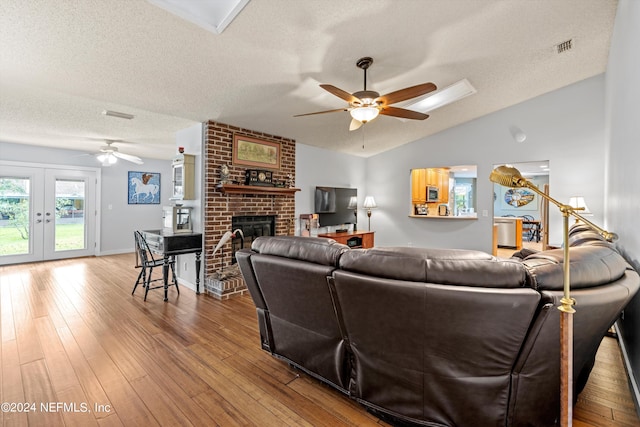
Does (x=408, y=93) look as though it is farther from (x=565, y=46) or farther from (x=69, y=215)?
(x=69, y=215)

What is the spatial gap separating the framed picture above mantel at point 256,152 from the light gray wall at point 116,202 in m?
4.17

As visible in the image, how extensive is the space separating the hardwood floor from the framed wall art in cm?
396

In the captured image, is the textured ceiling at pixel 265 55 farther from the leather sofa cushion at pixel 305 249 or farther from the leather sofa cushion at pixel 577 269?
the leather sofa cushion at pixel 577 269

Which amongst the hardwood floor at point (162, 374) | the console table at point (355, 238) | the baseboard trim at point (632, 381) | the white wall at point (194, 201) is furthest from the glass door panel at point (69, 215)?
the baseboard trim at point (632, 381)

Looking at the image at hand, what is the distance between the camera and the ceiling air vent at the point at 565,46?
305 cm

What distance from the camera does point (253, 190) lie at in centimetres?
412

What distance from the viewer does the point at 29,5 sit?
181 cm

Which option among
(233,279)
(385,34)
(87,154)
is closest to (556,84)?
(385,34)

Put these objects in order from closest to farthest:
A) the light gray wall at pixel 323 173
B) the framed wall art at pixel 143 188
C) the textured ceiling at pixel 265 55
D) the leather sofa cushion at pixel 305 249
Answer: the leather sofa cushion at pixel 305 249 → the textured ceiling at pixel 265 55 → the light gray wall at pixel 323 173 → the framed wall art at pixel 143 188

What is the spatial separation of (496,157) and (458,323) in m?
4.96

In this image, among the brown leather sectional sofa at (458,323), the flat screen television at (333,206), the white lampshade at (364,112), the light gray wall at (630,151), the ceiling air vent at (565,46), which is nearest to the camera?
the brown leather sectional sofa at (458,323)

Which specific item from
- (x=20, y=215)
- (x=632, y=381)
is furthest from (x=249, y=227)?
(x=20, y=215)

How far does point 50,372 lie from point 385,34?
148 inches

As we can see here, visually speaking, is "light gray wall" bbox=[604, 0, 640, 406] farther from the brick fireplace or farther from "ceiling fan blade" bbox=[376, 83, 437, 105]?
the brick fireplace
